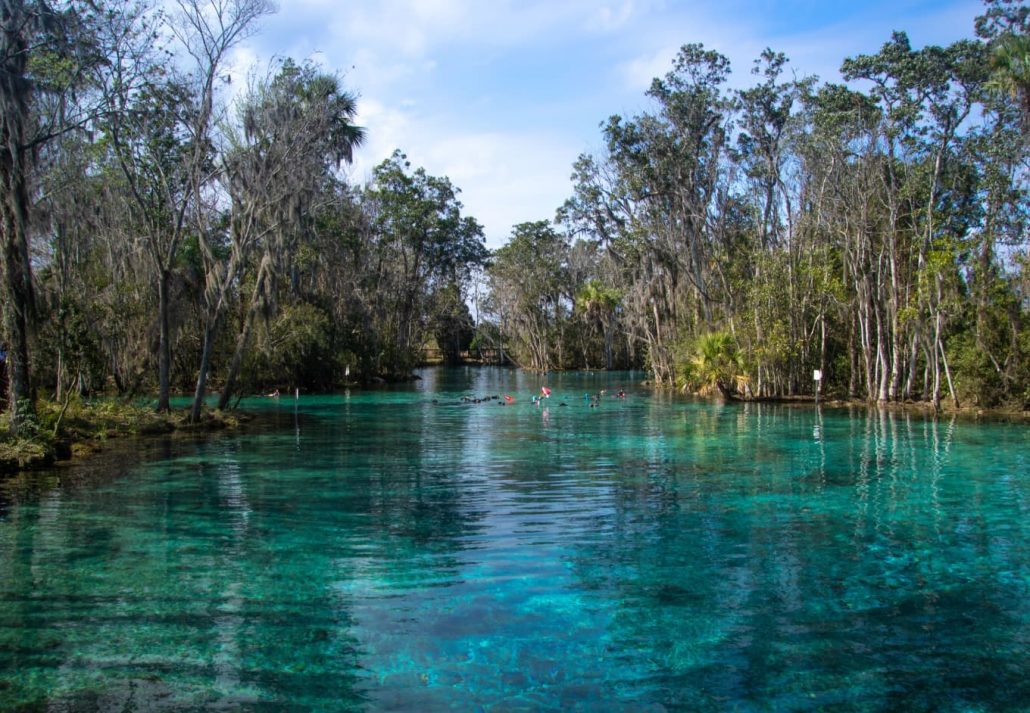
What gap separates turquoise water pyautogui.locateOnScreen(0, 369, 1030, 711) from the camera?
5.78m

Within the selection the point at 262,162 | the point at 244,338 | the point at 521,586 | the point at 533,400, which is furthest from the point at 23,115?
the point at 533,400

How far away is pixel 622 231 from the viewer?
43.0 meters

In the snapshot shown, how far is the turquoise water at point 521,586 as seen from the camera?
578 cm

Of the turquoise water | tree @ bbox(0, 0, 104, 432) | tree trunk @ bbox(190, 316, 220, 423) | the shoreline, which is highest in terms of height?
tree @ bbox(0, 0, 104, 432)

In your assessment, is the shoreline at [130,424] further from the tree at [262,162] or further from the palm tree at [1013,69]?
the palm tree at [1013,69]

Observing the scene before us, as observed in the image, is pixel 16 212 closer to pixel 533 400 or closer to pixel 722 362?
pixel 533 400

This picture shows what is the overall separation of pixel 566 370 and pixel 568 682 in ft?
222

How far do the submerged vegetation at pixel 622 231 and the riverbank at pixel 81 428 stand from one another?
315 mm

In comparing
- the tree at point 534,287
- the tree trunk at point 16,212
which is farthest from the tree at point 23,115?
the tree at point 534,287

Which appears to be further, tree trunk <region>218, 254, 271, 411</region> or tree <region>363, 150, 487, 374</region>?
tree <region>363, 150, 487, 374</region>

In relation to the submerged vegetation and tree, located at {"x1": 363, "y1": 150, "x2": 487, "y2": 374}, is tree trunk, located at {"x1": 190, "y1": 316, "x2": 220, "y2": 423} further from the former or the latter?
tree, located at {"x1": 363, "y1": 150, "x2": 487, "y2": 374}

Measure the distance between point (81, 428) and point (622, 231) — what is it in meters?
29.9

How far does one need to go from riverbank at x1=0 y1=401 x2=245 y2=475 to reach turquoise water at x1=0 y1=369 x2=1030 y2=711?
1088 millimetres

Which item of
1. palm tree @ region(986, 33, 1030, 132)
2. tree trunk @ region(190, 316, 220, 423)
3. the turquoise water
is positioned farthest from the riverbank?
palm tree @ region(986, 33, 1030, 132)
